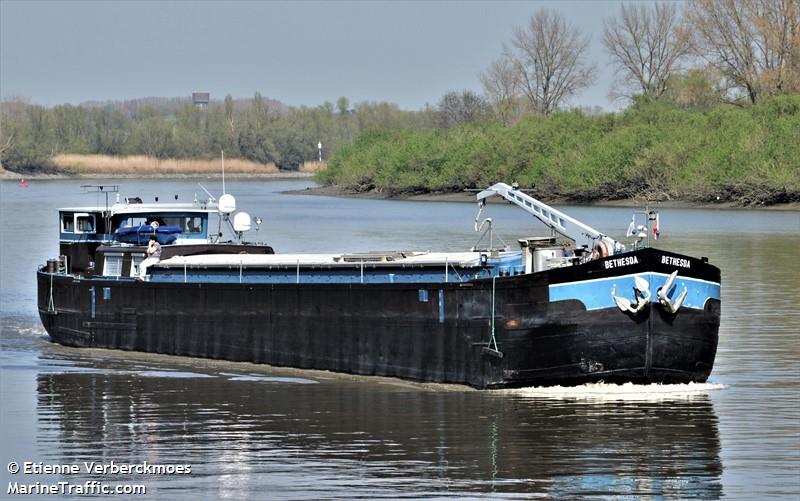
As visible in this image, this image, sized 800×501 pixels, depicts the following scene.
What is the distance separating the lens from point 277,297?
105ft

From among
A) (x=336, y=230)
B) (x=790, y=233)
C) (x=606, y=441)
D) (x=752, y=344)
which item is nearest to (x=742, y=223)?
(x=790, y=233)

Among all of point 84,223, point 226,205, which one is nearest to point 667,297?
point 226,205

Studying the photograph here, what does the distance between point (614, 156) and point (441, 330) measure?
3455 inches

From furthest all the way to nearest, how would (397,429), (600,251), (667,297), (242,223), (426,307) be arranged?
(242,223) < (426,307) < (600,251) < (667,297) < (397,429)

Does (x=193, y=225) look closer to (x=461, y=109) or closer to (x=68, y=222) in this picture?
(x=68, y=222)

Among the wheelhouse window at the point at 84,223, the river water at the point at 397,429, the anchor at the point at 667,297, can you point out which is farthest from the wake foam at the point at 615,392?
the wheelhouse window at the point at 84,223

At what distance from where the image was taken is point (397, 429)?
2533 cm

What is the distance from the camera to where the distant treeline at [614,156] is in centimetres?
10162

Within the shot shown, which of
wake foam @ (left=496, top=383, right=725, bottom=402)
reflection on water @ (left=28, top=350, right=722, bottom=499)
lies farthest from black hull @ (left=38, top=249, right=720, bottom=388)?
reflection on water @ (left=28, top=350, right=722, bottom=499)

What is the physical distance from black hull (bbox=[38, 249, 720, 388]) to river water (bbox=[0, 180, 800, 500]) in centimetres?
37

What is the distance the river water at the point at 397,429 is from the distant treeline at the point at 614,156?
182ft

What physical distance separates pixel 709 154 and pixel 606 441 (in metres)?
84.6

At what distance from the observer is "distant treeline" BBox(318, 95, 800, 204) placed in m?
102

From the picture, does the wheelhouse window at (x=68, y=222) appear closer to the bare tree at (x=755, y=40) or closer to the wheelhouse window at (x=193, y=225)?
the wheelhouse window at (x=193, y=225)
